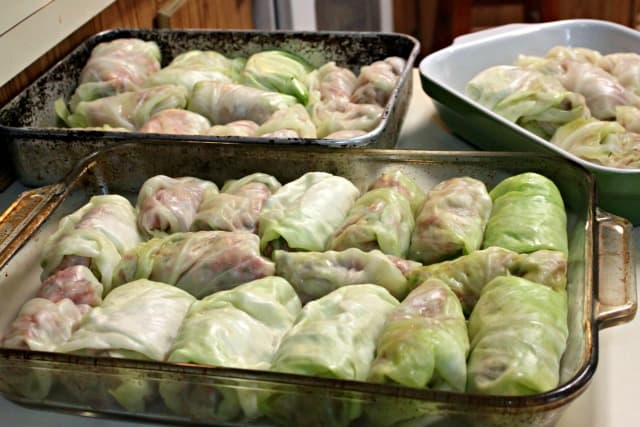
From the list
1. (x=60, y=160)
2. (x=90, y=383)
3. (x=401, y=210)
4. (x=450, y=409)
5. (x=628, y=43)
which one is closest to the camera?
(x=450, y=409)

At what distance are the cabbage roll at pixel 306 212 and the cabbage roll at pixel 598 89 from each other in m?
0.56

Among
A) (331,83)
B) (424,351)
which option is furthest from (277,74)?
(424,351)

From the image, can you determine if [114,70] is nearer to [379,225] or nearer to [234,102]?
[234,102]

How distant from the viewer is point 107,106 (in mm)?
1657

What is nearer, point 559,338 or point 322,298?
point 559,338

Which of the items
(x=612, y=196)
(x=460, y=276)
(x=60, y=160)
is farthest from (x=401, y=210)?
(x=60, y=160)

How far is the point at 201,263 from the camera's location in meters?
1.17

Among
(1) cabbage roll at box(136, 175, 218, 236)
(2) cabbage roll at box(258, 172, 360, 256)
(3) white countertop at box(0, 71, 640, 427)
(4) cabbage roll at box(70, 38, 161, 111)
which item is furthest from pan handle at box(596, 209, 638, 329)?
(4) cabbage roll at box(70, 38, 161, 111)

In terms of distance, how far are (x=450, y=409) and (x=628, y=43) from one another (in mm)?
1242

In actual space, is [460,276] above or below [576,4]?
above

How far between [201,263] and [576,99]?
0.78m

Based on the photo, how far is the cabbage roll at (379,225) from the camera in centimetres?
120

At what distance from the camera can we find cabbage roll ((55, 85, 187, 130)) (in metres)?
1.64

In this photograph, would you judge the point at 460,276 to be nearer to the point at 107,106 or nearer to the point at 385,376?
the point at 385,376
